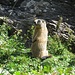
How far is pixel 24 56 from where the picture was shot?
363 inches

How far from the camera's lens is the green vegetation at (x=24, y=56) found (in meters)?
8.38

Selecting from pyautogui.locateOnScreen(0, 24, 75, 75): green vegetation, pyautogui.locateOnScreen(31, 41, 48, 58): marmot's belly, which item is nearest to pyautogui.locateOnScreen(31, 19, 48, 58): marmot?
pyautogui.locateOnScreen(31, 41, 48, 58): marmot's belly

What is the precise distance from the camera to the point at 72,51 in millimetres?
11039

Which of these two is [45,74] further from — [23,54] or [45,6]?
[45,6]

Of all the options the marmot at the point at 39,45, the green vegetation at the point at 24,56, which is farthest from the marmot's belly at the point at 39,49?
the green vegetation at the point at 24,56

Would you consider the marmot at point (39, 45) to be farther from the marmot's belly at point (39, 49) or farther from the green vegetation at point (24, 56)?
the green vegetation at point (24, 56)

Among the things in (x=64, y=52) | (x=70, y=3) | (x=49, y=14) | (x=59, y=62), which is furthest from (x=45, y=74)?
Result: (x=70, y=3)

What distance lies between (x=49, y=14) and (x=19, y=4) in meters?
1.44

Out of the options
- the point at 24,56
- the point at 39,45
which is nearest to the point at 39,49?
the point at 39,45

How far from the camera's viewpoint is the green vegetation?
8.38m

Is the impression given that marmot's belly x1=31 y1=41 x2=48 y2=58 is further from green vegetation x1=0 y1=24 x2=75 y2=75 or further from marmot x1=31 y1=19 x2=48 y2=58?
green vegetation x1=0 y1=24 x2=75 y2=75

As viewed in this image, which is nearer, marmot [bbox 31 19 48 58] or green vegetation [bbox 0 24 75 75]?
green vegetation [bbox 0 24 75 75]

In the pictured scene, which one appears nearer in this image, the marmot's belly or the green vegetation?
the green vegetation

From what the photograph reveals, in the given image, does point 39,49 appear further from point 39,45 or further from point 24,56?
point 24,56
